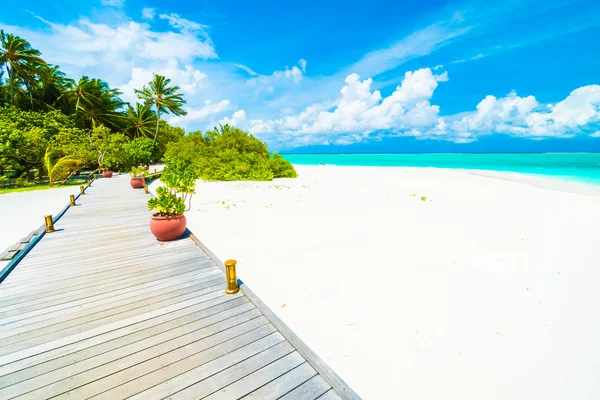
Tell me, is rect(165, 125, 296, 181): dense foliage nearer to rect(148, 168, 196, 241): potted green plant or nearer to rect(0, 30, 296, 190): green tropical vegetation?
rect(0, 30, 296, 190): green tropical vegetation

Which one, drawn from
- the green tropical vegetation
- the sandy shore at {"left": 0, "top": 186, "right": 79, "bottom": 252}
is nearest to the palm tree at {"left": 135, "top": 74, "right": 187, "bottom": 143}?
the green tropical vegetation

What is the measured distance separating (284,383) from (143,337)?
1.64 meters

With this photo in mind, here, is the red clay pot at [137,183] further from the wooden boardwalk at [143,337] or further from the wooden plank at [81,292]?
the wooden plank at [81,292]

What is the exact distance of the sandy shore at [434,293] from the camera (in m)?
2.71

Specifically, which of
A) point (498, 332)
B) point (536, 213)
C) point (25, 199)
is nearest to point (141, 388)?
point (498, 332)

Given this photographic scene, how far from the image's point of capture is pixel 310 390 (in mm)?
2186

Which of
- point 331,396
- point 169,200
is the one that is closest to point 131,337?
point 331,396

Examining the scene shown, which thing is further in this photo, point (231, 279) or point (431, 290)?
point (431, 290)

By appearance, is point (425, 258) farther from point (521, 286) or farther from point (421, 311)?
point (421, 311)

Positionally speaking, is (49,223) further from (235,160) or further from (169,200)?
(235,160)

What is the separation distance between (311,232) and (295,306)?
11.0 ft

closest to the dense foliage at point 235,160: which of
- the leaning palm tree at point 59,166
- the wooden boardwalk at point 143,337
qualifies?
the leaning palm tree at point 59,166

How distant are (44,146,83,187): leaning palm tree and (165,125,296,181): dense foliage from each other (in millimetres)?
6058

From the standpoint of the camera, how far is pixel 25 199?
1200cm
